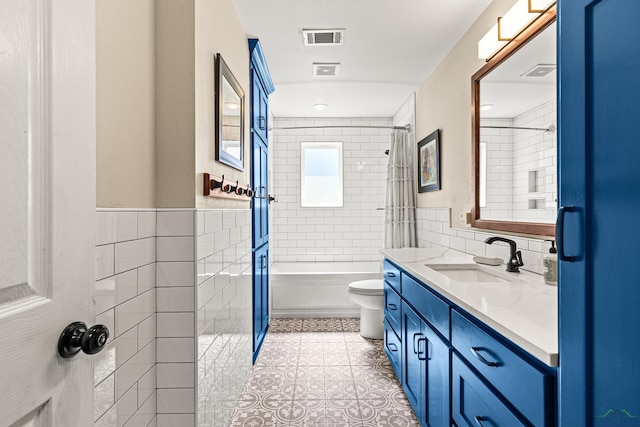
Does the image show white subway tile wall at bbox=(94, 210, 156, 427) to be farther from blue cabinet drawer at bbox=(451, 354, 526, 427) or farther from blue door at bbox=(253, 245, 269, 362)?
blue door at bbox=(253, 245, 269, 362)

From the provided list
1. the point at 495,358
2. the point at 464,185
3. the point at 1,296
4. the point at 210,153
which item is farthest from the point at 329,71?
the point at 1,296

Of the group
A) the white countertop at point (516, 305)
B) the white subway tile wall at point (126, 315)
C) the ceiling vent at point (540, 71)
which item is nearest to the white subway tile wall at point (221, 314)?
the white subway tile wall at point (126, 315)

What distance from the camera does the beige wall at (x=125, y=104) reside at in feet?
3.54

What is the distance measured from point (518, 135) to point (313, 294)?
8.83 ft

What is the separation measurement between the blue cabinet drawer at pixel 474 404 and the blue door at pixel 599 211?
12.4 inches

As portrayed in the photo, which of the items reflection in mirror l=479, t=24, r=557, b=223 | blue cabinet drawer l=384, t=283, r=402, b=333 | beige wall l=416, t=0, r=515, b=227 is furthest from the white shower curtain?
reflection in mirror l=479, t=24, r=557, b=223

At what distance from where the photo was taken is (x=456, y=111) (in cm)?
276

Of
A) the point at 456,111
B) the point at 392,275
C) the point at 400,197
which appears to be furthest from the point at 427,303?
the point at 400,197

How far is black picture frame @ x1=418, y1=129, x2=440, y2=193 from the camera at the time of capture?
3189 millimetres

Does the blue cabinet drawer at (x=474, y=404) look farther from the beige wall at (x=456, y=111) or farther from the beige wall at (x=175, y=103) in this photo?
the beige wall at (x=456, y=111)

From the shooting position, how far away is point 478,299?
4.29 ft

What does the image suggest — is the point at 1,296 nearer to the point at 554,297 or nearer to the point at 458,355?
the point at 458,355

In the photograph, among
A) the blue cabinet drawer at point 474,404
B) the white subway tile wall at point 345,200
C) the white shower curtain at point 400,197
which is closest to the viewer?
the blue cabinet drawer at point 474,404

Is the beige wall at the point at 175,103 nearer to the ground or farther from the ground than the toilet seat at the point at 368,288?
farther from the ground
